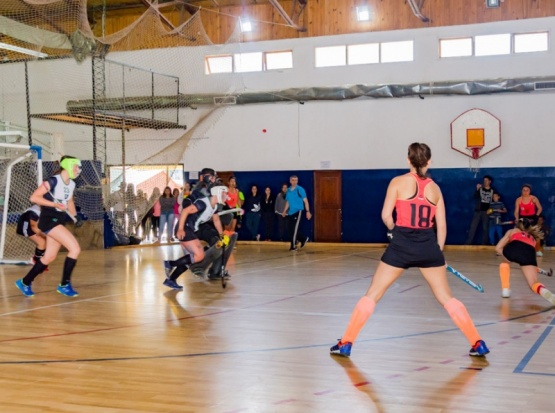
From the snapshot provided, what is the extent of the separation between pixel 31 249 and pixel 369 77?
10477 mm

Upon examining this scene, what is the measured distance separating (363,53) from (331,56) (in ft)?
3.17

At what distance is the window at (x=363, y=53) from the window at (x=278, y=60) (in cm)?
184

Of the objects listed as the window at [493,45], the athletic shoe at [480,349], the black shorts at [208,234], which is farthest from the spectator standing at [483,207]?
the athletic shoe at [480,349]

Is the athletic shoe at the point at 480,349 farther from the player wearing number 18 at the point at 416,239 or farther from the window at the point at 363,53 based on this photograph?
the window at the point at 363,53

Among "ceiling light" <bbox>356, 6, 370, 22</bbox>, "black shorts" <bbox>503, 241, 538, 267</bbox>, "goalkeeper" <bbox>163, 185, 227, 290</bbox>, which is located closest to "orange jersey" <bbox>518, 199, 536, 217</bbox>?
"ceiling light" <bbox>356, 6, 370, 22</bbox>

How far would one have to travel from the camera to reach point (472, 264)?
15.5 metres

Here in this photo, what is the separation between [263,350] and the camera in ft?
22.5

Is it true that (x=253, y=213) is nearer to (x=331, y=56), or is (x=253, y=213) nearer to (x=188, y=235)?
(x=331, y=56)

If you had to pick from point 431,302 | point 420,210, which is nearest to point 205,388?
point 420,210

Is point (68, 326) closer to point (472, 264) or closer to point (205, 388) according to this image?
point (205, 388)

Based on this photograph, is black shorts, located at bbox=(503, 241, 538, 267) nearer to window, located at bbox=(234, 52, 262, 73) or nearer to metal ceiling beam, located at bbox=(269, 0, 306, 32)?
metal ceiling beam, located at bbox=(269, 0, 306, 32)

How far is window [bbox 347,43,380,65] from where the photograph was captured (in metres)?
21.2

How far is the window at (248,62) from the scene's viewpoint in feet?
74.2

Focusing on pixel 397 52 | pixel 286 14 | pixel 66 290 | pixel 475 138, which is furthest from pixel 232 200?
pixel 66 290
